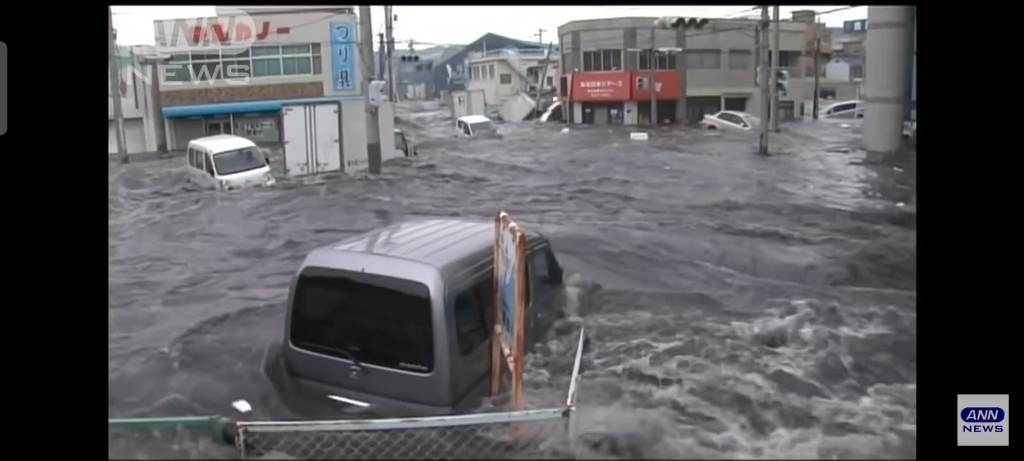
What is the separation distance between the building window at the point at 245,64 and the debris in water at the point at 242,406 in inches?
171

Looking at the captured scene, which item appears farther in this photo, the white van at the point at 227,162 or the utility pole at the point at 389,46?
the white van at the point at 227,162

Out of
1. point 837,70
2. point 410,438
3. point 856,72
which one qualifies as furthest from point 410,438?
point 837,70

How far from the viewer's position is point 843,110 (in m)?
7.96

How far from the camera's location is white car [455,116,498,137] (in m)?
13.5

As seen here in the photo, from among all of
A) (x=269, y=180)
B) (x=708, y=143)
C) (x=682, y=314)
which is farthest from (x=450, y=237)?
(x=708, y=143)

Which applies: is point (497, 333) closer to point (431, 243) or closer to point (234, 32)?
point (431, 243)

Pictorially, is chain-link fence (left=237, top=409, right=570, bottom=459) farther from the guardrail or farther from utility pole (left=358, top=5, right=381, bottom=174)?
utility pole (left=358, top=5, right=381, bottom=174)

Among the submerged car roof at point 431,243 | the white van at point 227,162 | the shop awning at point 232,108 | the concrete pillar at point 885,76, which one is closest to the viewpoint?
the submerged car roof at point 431,243

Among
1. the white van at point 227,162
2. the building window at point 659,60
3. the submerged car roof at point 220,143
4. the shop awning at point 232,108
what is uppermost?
the building window at point 659,60

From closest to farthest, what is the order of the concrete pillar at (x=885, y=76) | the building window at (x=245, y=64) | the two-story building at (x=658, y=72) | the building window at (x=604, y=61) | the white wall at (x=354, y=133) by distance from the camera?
1. the concrete pillar at (x=885, y=76)
2. the building window at (x=245, y=64)
3. the white wall at (x=354, y=133)
4. the two-story building at (x=658, y=72)
5. the building window at (x=604, y=61)

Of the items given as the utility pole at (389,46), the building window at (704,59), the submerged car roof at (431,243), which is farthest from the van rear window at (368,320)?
the building window at (704,59)

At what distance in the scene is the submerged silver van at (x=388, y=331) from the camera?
346cm

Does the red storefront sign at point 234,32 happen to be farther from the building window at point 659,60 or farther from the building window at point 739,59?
the building window at point 659,60

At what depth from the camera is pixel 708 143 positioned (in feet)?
38.4
